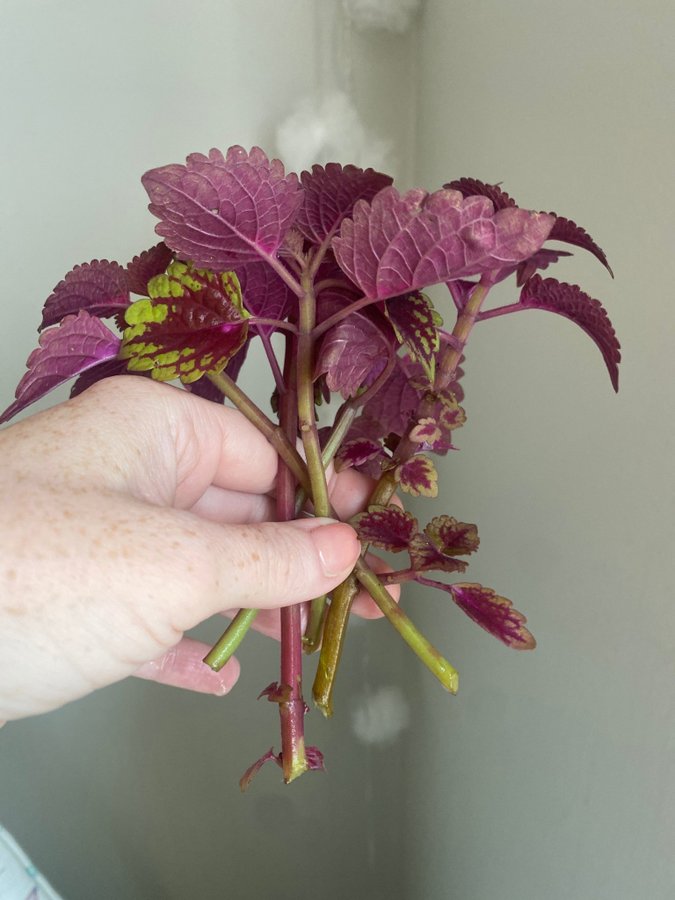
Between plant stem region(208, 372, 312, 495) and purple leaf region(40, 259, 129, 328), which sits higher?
purple leaf region(40, 259, 129, 328)

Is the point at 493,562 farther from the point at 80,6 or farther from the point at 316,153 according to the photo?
the point at 80,6

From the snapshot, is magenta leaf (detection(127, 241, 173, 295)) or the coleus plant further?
magenta leaf (detection(127, 241, 173, 295))

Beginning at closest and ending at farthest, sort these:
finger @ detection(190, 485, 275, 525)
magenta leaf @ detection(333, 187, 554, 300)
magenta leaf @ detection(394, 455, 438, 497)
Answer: magenta leaf @ detection(333, 187, 554, 300) → magenta leaf @ detection(394, 455, 438, 497) → finger @ detection(190, 485, 275, 525)

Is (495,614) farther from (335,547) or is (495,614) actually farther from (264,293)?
(264,293)

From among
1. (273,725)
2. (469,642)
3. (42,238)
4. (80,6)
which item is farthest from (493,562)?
(80,6)

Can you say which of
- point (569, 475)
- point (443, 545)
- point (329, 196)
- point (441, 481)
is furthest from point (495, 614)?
point (441, 481)

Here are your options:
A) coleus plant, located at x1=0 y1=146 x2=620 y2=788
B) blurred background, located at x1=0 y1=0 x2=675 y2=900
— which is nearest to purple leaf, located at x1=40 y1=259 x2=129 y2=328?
coleus plant, located at x1=0 y1=146 x2=620 y2=788

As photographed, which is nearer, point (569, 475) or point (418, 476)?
point (418, 476)

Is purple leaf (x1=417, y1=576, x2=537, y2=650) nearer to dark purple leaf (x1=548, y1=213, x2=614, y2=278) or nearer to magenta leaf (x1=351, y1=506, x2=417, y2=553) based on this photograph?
magenta leaf (x1=351, y1=506, x2=417, y2=553)
